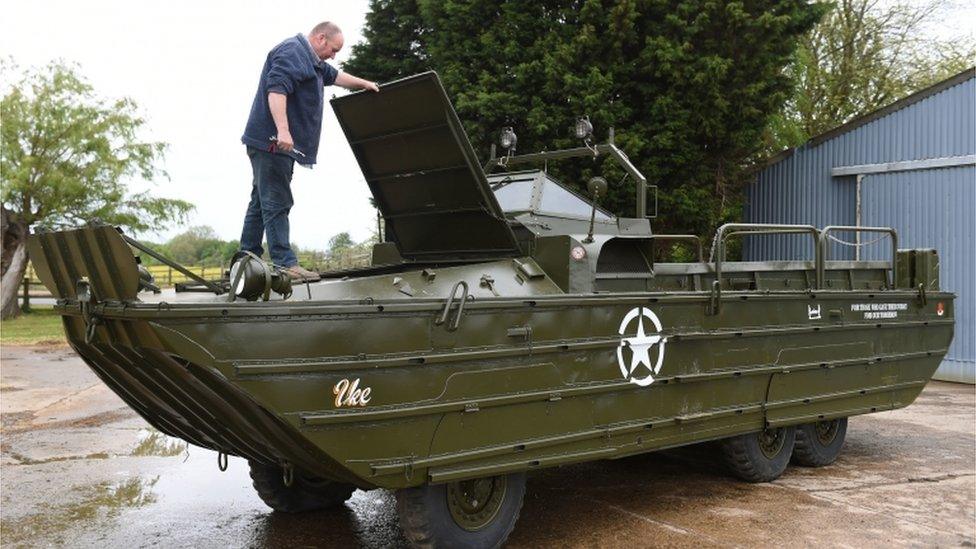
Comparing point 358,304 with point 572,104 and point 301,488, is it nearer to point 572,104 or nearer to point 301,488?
point 301,488

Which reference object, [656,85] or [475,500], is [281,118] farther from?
[656,85]

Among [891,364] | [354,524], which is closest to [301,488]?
[354,524]

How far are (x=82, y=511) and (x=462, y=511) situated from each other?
283 cm

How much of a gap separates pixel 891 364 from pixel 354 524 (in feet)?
14.8

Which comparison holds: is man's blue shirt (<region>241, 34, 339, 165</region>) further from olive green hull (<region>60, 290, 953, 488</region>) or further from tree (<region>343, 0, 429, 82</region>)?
tree (<region>343, 0, 429, 82</region>)

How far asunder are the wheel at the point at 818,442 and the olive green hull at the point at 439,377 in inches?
38.4

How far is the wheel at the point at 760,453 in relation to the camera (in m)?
6.64

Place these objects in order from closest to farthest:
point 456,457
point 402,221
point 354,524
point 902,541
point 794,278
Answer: point 456,457 < point 902,541 < point 354,524 < point 402,221 < point 794,278

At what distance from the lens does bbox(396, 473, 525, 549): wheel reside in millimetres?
4699

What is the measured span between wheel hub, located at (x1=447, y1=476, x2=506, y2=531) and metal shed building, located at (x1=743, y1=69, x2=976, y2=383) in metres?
8.52

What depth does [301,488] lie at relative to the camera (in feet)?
19.8

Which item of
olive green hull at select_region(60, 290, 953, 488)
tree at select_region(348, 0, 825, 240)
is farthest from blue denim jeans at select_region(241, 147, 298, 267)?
tree at select_region(348, 0, 825, 240)

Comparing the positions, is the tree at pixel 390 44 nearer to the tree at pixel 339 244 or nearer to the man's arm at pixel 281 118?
the tree at pixel 339 244

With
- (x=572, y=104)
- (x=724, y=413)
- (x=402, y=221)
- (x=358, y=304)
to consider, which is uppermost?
(x=572, y=104)
